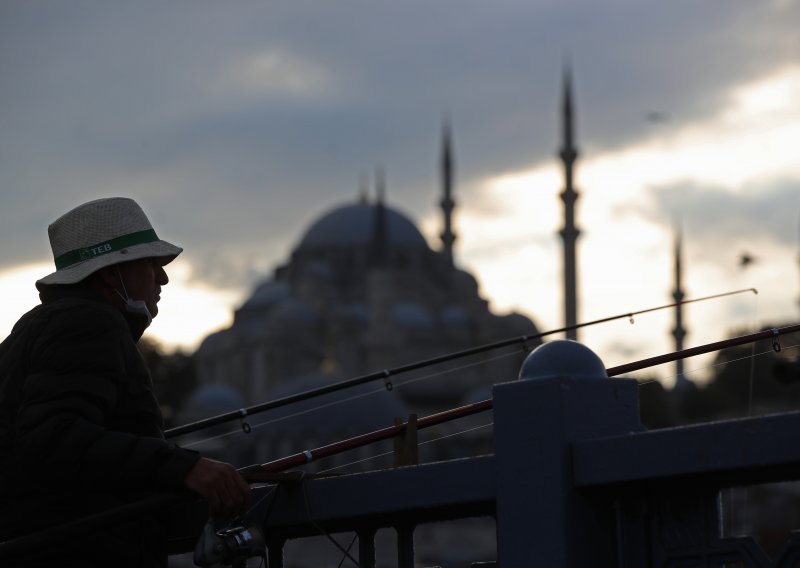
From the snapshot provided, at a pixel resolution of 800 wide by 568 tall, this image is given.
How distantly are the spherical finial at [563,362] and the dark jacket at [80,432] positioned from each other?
0.84 m

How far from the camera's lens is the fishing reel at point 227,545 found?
4.06 metres

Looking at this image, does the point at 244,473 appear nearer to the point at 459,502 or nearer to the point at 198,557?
the point at 198,557

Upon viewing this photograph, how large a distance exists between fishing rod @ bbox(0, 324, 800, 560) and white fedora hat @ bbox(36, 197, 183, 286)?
58 cm

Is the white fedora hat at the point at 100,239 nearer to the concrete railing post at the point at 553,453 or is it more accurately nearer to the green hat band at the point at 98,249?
the green hat band at the point at 98,249

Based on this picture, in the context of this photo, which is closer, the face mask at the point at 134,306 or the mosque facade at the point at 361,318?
the face mask at the point at 134,306

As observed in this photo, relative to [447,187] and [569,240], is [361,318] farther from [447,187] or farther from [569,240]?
[569,240]

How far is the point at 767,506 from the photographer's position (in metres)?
78.5

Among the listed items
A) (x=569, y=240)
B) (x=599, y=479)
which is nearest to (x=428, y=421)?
(x=599, y=479)

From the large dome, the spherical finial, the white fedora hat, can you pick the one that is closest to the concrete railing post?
the spherical finial

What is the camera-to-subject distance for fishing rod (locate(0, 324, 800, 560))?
3.80m

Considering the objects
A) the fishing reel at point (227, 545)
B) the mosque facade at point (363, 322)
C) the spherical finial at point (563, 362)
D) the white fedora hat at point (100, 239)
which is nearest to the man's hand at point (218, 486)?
the fishing reel at point (227, 545)

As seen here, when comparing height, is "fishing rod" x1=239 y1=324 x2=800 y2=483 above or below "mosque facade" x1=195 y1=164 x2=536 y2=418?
below

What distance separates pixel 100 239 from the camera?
423 centimetres

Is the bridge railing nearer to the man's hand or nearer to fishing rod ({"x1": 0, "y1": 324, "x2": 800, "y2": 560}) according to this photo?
fishing rod ({"x1": 0, "y1": 324, "x2": 800, "y2": 560})
